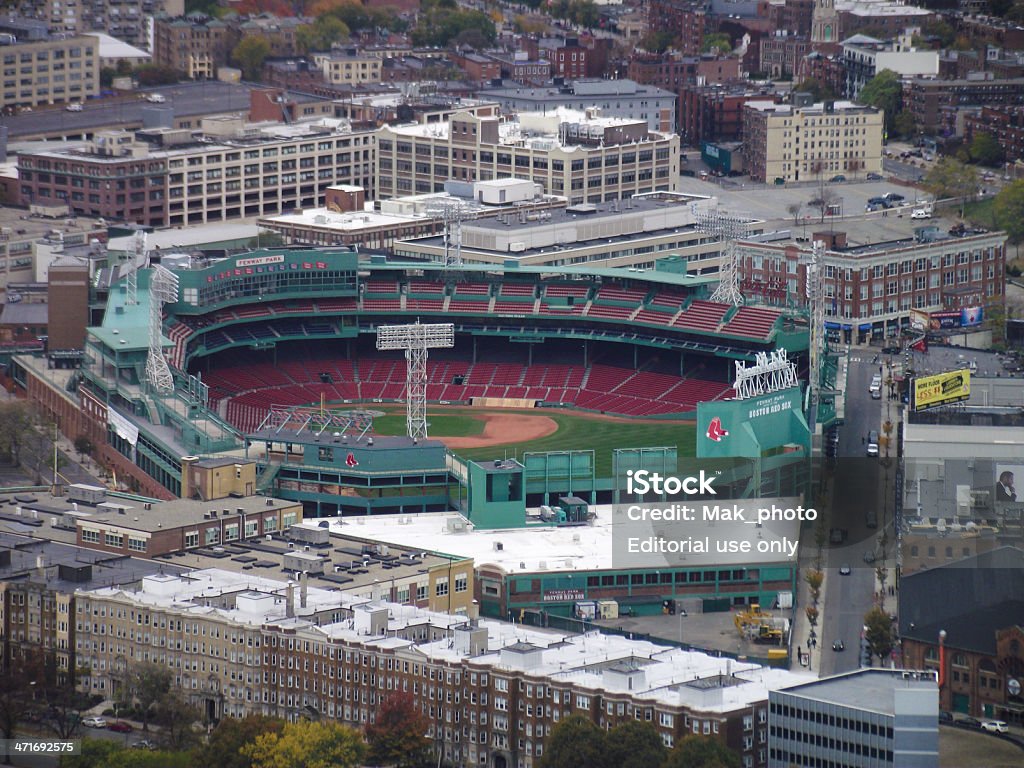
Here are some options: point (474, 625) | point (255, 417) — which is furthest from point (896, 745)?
point (255, 417)

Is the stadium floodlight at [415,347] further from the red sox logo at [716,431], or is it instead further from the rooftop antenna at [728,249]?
the rooftop antenna at [728,249]

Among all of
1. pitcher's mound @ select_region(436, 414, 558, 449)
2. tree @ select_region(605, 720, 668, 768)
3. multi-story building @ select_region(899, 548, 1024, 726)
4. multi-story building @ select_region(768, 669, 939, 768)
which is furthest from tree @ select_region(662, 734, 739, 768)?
pitcher's mound @ select_region(436, 414, 558, 449)

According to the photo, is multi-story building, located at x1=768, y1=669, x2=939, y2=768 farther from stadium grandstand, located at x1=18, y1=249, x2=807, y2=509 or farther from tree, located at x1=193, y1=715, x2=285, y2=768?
stadium grandstand, located at x1=18, y1=249, x2=807, y2=509

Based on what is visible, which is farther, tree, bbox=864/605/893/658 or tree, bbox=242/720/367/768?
tree, bbox=864/605/893/658

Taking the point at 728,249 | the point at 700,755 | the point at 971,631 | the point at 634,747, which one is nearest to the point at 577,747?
the point at 634,747

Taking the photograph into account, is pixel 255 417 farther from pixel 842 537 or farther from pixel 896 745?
pixel 896 745

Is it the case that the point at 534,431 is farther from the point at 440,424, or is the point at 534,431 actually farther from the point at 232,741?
the point at 232,741

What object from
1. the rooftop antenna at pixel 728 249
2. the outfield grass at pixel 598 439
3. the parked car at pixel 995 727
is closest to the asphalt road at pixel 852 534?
the parked car at pixel 995 727
